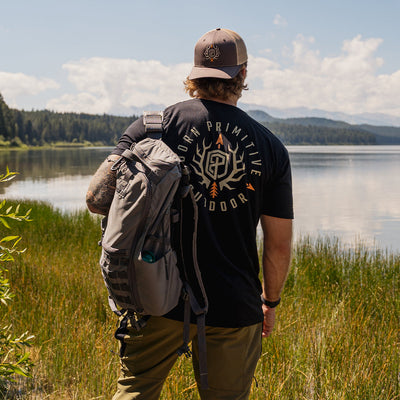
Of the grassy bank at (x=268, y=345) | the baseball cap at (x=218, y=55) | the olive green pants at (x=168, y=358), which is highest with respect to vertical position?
the baseball cap at (x=218, y=55)

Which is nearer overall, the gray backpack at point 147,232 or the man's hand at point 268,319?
the gray backpack at point 147,232

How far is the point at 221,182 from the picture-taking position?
1.70 metres

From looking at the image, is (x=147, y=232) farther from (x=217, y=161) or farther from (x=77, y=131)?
(x=77, y=131)

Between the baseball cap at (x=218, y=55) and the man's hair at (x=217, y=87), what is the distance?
3cm

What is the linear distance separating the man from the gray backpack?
8 centimetres

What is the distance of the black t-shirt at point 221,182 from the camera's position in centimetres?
169

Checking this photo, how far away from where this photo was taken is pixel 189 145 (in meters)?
1.69

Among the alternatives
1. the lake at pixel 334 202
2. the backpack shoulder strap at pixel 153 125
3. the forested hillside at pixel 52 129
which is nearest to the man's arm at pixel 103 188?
the backpack shoulder strap at pixel 153 125

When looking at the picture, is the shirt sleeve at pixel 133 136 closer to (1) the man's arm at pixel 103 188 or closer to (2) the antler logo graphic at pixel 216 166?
(1) the man's arm at pixel 103 188

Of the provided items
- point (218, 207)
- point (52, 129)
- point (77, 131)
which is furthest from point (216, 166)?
point (77, 131)

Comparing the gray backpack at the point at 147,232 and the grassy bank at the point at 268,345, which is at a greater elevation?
the gray backpack at the point at 147,232

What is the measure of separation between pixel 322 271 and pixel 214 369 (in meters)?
5.27

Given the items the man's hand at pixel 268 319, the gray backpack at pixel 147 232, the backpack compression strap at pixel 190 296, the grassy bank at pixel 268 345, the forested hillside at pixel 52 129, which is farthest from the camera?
the forested hillside at pixel 52 129

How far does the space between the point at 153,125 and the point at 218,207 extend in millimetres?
401
